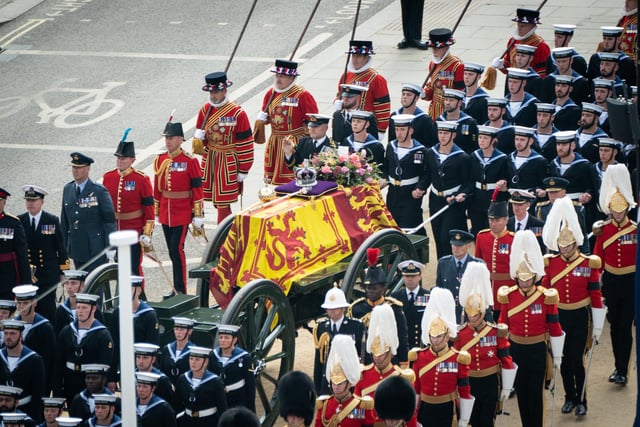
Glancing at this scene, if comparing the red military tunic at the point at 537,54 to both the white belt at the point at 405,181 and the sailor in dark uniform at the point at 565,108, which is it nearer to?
the sailor in dark uniform at the point at 565,108

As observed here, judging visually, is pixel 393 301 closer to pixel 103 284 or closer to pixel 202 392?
pixel 202 392

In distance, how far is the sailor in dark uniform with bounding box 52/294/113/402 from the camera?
11.2 meters

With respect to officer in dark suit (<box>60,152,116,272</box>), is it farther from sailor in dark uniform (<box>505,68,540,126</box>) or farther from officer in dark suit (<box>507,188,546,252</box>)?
sailor in dark uniform (<box>505,68,540,126</box>)

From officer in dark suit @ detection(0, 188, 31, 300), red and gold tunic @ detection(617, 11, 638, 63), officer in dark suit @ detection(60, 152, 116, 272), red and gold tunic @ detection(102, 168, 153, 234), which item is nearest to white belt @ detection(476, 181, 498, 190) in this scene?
red and gold tunic @ detection(102, 168, 153, 234)

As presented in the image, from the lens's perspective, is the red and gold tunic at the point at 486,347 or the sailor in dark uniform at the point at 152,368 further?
the red and gold tunic at the point at 486,347

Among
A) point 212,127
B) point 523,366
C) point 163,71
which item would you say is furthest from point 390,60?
point 523,366

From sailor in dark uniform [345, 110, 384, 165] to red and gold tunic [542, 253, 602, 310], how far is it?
3.11 metres

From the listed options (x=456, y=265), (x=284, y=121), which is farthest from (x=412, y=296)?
(x=284, y=121)

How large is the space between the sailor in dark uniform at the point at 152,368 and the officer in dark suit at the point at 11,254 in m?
2.73

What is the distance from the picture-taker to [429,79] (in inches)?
674

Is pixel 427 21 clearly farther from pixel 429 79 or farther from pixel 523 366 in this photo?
pixel 523 366

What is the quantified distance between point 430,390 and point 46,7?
1635 centimetres

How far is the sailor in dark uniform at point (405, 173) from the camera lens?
1441cm

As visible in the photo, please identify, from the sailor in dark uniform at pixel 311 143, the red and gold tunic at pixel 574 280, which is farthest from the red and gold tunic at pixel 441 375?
the sailor in dark uniform at pixel 311 143
